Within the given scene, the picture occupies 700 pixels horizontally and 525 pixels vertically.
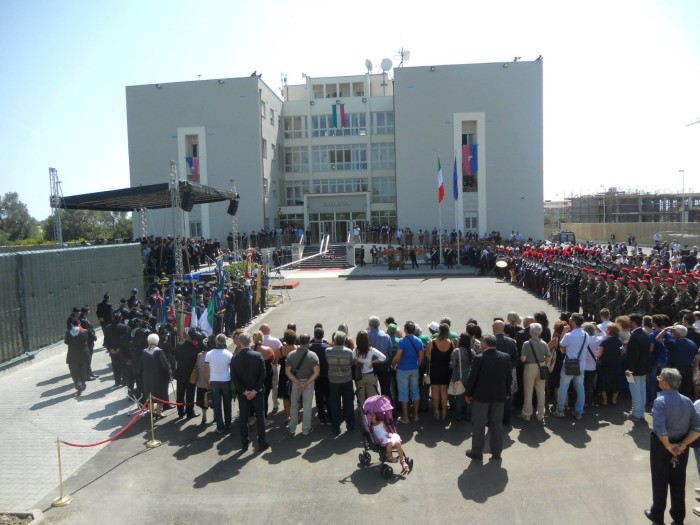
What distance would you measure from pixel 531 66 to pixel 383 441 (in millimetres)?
40442

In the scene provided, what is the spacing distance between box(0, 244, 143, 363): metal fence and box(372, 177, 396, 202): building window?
3061cm

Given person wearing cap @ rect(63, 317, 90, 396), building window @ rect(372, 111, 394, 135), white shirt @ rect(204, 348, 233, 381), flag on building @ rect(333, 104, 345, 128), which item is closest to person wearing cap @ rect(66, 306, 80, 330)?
person wearing cap @ rect(63, 317, 90, 396)

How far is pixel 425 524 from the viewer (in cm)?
527

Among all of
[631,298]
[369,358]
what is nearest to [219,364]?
[369,358]

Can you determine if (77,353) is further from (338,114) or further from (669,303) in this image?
(338,114)

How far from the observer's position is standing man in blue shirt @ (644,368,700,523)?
4926 millimetres

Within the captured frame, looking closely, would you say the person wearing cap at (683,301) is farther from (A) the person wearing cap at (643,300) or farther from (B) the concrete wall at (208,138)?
(B) the concrete wall at (208,138)

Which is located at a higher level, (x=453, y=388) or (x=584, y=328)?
(x=584, y=328)

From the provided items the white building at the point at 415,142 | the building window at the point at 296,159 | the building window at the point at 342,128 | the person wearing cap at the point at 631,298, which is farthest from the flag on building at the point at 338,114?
the person wearing cap at the point at 631,298

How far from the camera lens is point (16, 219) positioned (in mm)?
68938

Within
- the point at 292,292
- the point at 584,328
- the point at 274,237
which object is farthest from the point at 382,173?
the point at 584,328

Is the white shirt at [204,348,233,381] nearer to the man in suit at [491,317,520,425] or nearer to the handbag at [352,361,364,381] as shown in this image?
the handbag at [352,361,364,381]

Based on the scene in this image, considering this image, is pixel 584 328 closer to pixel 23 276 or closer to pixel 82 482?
pixel 82 482

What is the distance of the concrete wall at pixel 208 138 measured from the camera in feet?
136
